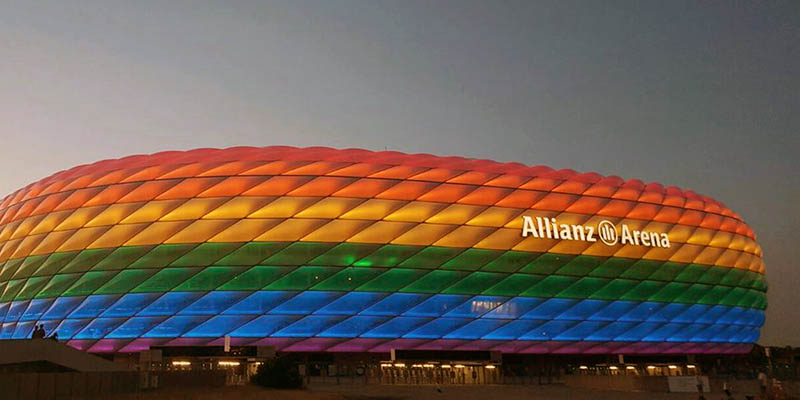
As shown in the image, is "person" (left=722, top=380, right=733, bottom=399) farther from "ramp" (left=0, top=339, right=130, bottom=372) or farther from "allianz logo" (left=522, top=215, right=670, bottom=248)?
"ramp" (left=0, top=339, right=130, bottom=372)

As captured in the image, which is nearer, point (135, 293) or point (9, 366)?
point (9, 366)

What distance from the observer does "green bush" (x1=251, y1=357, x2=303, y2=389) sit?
27578 mm

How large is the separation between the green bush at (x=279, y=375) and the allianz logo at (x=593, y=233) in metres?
20.8

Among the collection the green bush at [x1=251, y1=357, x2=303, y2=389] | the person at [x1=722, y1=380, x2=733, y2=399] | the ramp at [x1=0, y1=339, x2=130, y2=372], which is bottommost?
the person at [x1=722, y1=380, x2=733, y2=399]

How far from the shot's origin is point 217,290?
4103 centimetres

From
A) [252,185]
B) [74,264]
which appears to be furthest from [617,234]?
[74,264]

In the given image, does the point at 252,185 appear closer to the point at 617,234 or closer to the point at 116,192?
the point at 116,192

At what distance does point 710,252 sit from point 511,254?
56.0ft

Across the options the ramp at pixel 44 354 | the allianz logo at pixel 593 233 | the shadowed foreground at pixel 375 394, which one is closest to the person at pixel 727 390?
the shadowed foreground at pixel 375 394

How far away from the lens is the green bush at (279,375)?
2758cm

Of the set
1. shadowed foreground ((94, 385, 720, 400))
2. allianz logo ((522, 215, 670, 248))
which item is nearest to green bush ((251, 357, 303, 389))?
shadowed foreground ((94, 385, 720, 400))

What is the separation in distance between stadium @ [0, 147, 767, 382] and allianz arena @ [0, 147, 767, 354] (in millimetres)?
92

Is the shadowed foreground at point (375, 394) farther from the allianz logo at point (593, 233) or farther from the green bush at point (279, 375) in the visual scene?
the allianz logo at point (593, 233)

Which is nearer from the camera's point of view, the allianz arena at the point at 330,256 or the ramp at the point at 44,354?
the ramp at the point at 44,354
